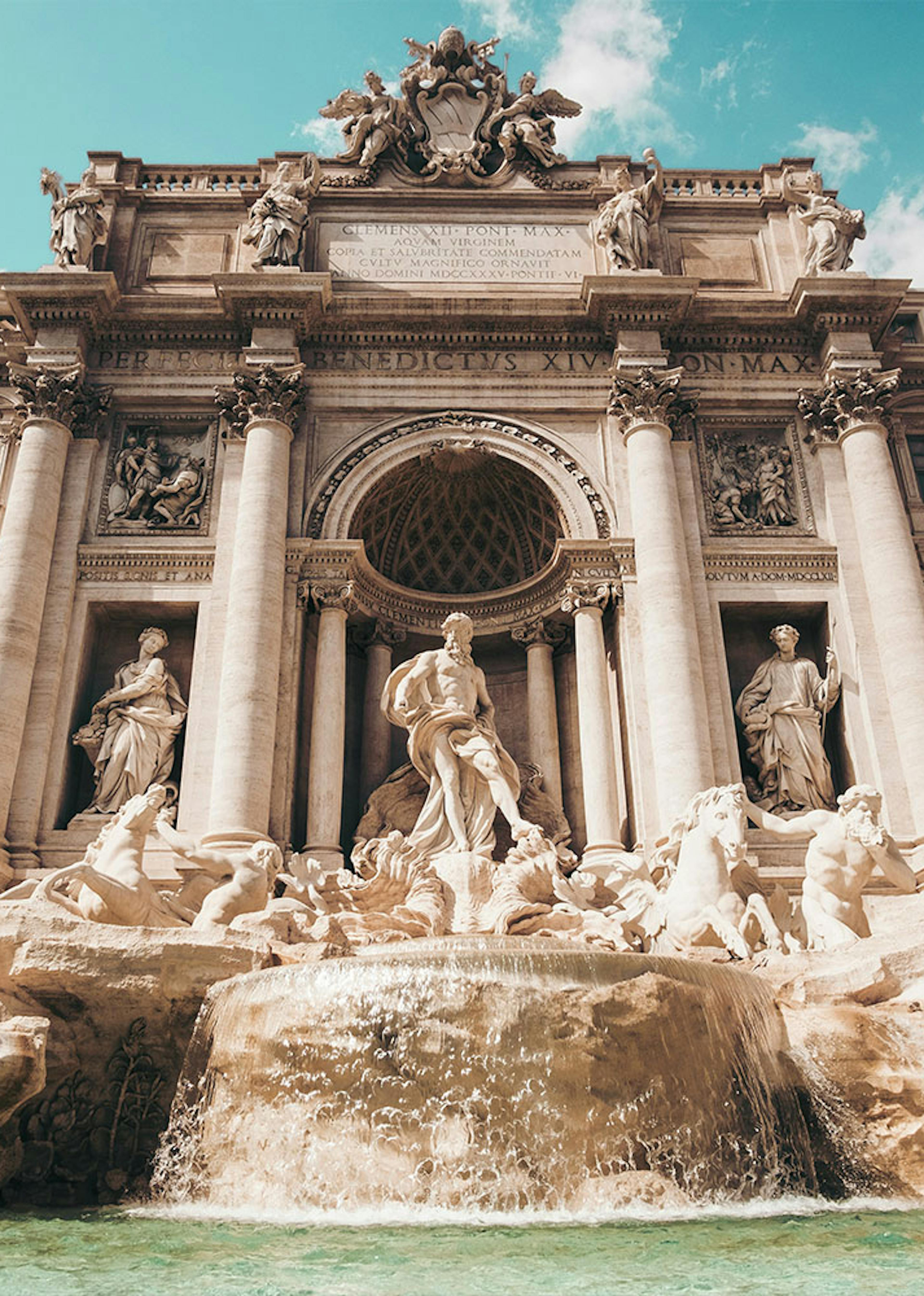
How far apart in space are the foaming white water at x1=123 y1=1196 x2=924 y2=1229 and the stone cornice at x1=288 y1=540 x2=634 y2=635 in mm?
10732

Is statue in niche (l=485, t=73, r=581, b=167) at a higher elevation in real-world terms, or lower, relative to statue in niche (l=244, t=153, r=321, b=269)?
higher

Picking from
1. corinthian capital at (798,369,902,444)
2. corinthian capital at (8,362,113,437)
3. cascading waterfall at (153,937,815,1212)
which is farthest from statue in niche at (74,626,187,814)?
corinthian capital at (798,369,902,444)

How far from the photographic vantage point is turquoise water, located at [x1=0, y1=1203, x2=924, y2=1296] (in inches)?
199

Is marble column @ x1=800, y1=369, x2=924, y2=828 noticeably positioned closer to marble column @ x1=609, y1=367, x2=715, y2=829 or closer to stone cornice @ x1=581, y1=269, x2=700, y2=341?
marble column @ x1=609, y1=367, x2=715, y2=829

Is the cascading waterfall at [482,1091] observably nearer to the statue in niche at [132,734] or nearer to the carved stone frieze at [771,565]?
the statue in niche at [132,734]

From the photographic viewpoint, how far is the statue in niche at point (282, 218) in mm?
19031

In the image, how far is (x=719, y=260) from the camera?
20.6 metres

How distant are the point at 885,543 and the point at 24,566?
13.2 metres

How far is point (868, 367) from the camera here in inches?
730

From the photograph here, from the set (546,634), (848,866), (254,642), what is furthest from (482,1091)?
(546,634)

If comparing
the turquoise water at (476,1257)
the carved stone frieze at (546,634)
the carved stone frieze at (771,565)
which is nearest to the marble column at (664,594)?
the carved stone frieze at (771,565)

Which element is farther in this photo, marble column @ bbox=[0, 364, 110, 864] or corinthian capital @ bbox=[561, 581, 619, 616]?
corinthian capital @ bbox=[561, 581, 619, 616]

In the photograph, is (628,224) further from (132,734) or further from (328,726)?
(132,734)

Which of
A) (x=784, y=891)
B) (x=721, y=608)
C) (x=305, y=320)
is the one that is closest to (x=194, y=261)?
(x=305, y=320)
